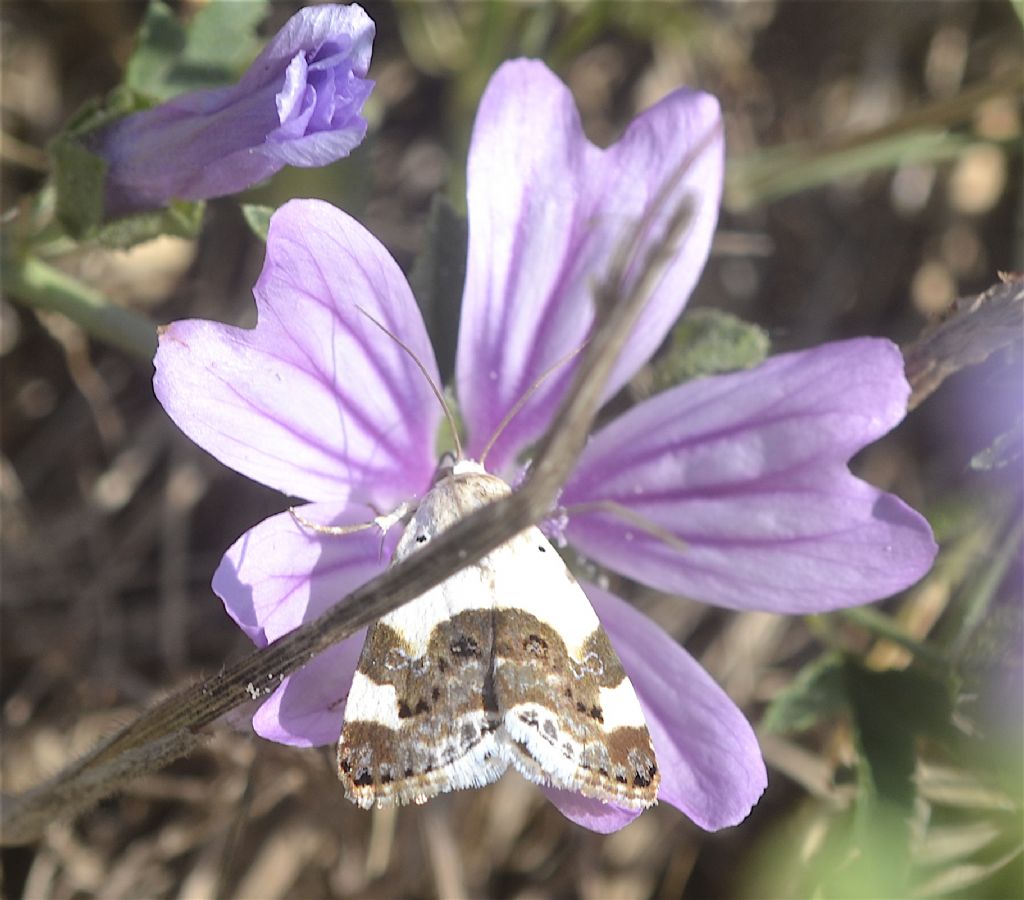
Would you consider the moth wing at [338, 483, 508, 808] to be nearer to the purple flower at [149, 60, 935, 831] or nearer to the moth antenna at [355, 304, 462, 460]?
the purple flower at [149, 60, 935, 831]

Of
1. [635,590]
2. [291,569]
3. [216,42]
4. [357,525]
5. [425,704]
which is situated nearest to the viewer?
[425,704]

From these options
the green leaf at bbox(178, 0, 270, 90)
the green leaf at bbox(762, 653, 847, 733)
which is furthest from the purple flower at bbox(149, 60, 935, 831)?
the green leaf at bbox(178, 0, 270, 90)

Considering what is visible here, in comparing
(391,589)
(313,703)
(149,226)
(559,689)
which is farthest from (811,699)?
(149,226)

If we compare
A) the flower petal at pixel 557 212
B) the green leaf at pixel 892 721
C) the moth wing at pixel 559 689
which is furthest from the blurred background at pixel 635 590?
the moth wing at pixel 559 689

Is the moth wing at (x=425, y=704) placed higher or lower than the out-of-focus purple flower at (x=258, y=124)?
lower

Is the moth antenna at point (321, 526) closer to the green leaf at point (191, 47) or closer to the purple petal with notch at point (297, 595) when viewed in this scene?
the purple petal with notch at point (297, 595)

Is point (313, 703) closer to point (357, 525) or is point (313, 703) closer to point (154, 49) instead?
point (357, 525)
